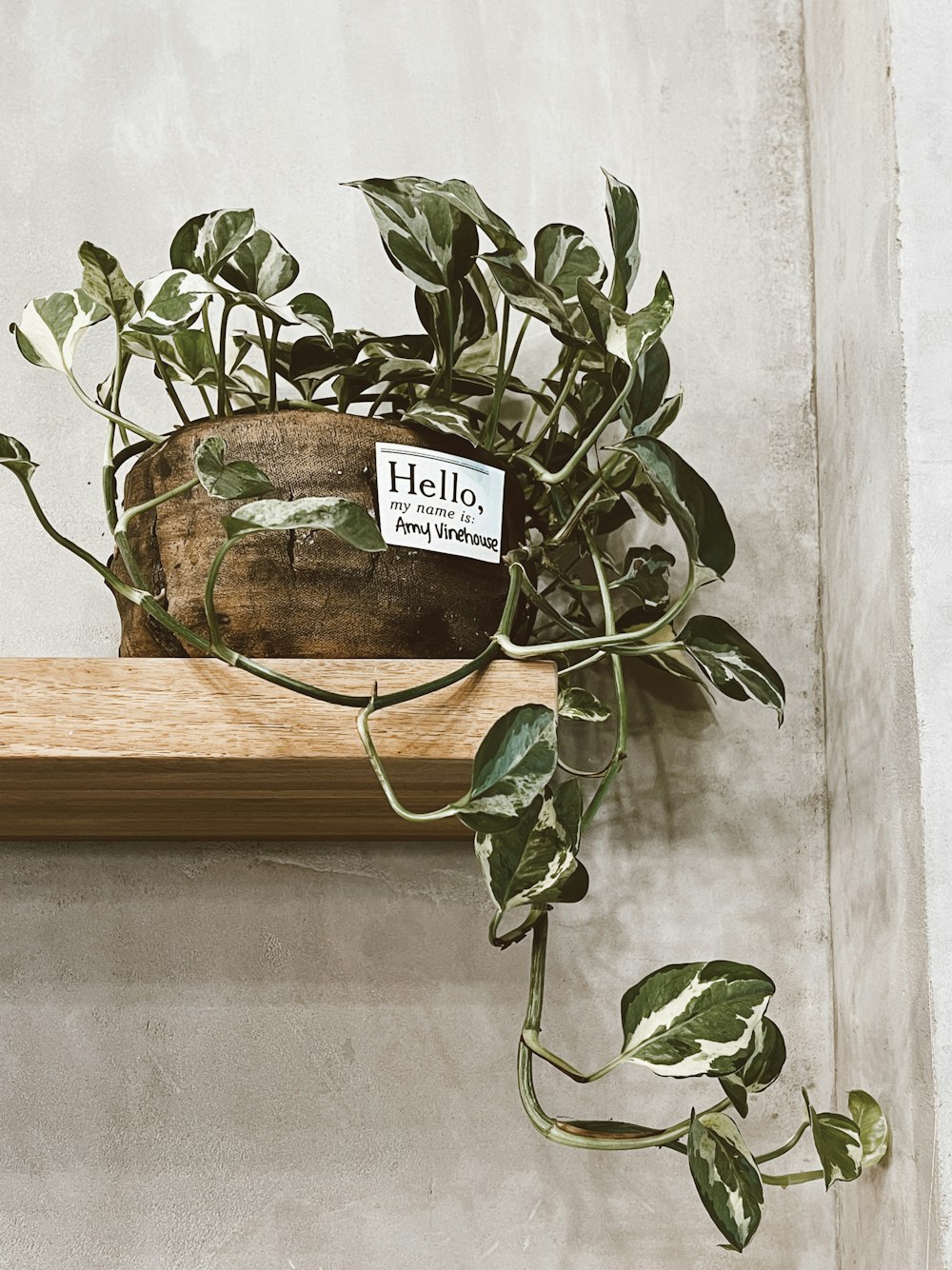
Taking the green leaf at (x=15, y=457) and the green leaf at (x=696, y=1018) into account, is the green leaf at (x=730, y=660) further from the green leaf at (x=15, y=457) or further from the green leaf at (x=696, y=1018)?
the green leaf at (x=15, y=457)

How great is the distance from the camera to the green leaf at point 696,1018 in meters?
0.66

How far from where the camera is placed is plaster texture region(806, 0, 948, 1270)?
737 mm

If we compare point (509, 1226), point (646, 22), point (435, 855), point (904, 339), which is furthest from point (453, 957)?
point (646, 22)

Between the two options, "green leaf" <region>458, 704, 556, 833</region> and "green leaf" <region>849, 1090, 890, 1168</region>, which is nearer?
"green leaf" <region>458, 704, 556, 833</region>

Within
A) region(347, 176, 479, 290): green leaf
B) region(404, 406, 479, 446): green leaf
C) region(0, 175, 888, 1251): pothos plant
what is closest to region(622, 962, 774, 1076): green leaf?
region(0, 175, 888, 1251): pothos plant

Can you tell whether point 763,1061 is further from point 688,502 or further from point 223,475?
point 223,475

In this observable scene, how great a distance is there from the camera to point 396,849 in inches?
37.2

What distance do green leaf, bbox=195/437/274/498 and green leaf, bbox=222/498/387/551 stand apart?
0.02 meters

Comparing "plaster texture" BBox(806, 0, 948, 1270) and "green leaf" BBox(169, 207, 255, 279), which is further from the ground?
"green leaf" BBox(169, 207, 255, 279)

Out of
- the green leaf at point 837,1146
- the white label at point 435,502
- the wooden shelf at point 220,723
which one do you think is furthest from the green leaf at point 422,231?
the green leaf at point 837,1146

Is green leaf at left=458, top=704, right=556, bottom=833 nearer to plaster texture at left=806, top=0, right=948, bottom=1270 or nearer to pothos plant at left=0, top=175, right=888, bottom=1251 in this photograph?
pothos plant at left=0, top=175, right=888, bottom=1251

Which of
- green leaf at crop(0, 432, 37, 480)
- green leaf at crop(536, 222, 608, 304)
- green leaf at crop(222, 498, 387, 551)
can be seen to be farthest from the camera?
green leaf at crop(536, 222, 608, 304)

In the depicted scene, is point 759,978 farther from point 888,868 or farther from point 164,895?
point 164,895

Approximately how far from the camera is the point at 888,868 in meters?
0.79
